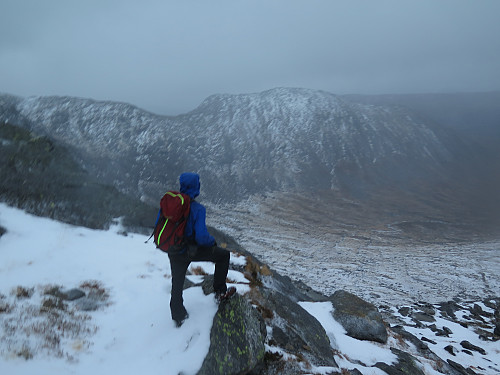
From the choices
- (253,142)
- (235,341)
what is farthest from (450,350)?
(253,142)

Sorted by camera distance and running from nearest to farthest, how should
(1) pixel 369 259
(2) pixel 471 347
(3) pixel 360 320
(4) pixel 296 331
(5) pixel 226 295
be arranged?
(5) pixel 226 295
(4) pixel 296 331
(3) pixel 360 320
(2) pixel 471 347
(1) pixel 369 259

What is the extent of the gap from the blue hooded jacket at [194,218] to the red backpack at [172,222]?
0.30 ft

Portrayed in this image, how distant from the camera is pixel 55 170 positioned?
1675 cm

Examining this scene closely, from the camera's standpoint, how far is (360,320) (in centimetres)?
1080

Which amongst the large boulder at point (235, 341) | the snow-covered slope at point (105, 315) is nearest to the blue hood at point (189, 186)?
the large boulder at point (235, 341)

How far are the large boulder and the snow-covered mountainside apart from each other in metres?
55.2

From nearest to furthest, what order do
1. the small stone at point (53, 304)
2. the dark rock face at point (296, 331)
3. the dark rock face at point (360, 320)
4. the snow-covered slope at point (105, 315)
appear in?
the snow-covered slope at point (105, 315) < the small stone at point (53, 304) < the dark rock face at point (296, 331) < the dark rock face at point (360, 320)

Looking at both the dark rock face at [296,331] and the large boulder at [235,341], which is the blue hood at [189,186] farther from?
the dark rock face at [296,331]

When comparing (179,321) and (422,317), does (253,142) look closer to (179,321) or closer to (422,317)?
(422,317)

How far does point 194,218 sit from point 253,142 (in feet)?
284

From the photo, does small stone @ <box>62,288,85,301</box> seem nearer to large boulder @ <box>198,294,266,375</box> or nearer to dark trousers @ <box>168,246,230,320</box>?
dark trousers @ <box>168,246,230,320</box>

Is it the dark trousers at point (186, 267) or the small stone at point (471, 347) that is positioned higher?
the dark trousers at point (186, 267)

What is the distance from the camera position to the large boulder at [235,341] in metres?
4.52

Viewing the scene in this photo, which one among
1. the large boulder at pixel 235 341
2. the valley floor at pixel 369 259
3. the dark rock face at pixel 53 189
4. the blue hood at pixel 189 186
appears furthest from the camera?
the valley floor at pixel 369 259
